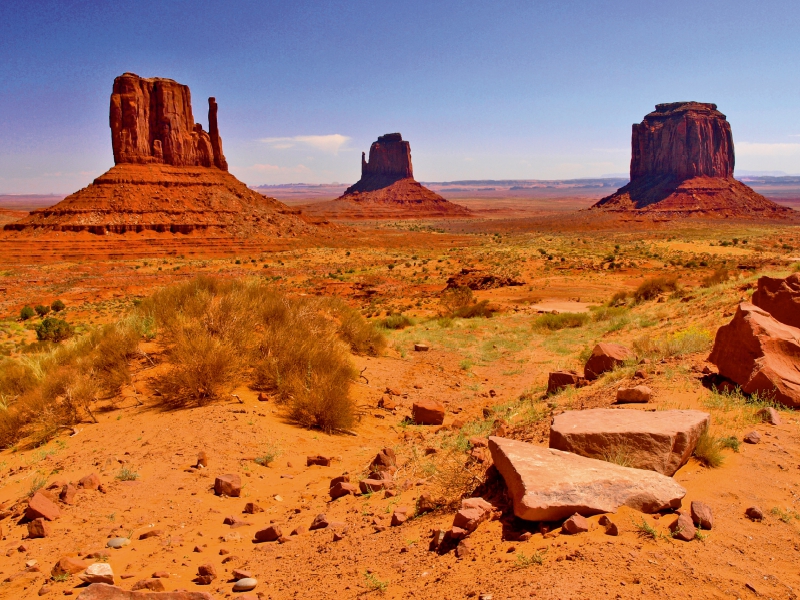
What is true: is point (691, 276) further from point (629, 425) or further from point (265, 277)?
point (629, 425)

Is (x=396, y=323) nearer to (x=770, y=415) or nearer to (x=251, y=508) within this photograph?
(x=251, y=508)

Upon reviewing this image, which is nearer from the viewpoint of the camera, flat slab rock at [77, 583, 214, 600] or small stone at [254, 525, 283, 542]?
flat slab rock at [77, 583, 214, 600]

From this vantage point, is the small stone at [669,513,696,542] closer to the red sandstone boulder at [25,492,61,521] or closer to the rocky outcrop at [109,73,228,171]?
the red sandstone boulder at [25,492,61,521]

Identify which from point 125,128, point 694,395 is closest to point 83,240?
point 125,128

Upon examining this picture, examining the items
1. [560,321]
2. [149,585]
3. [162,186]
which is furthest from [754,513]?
[162,186]

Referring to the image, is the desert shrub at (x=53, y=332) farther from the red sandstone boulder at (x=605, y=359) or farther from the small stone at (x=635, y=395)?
the small stone at (x=635, y=395)

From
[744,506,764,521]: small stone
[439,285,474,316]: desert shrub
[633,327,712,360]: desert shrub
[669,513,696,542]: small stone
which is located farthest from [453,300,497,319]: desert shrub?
[669,513,696,542]: small stone
